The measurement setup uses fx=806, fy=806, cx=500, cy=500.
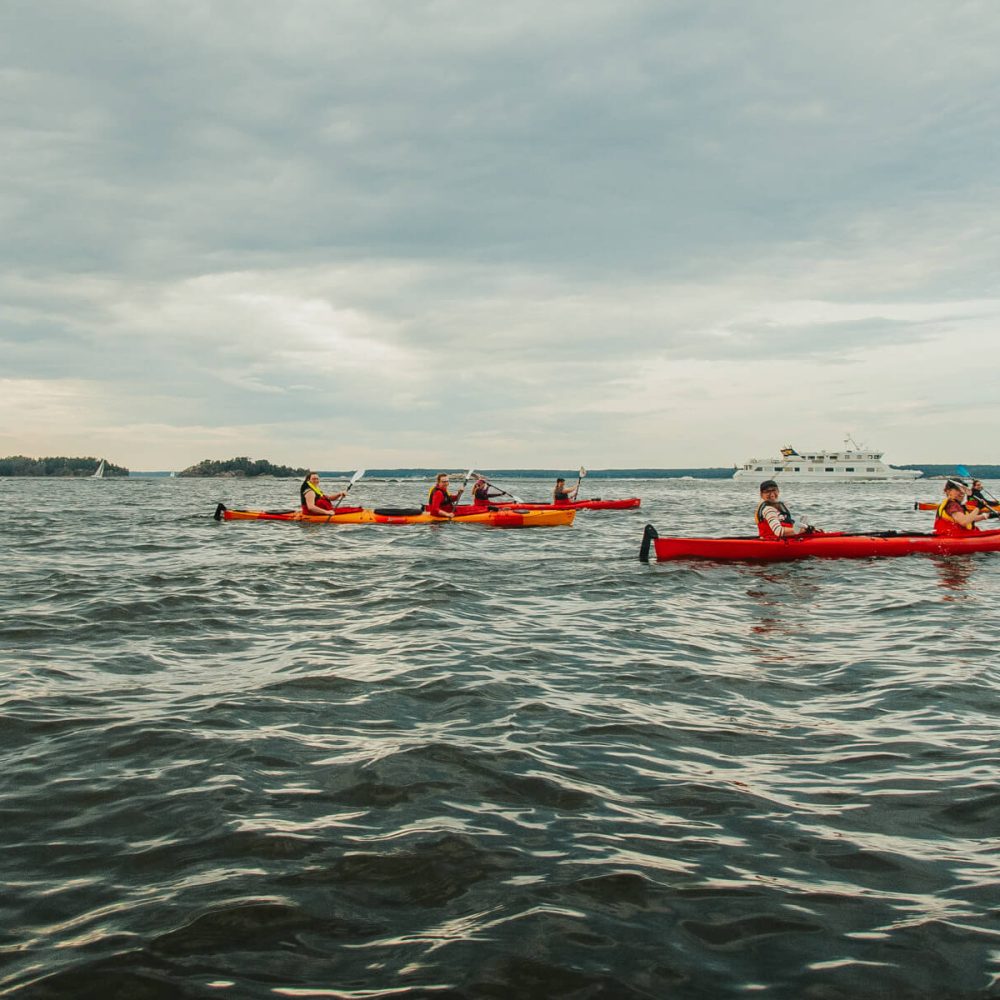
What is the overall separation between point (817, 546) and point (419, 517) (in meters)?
10.8

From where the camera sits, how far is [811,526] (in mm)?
14797

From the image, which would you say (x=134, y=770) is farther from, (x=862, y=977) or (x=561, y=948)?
(x=862, y=977)

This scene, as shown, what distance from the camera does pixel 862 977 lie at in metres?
2.75

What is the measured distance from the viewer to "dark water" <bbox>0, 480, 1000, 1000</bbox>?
2848 mm

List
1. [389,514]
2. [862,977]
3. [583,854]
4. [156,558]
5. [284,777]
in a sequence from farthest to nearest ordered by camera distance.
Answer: [389,514] < [156,558] < [284,777] < [583,854] < [862,977]

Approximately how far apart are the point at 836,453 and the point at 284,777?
115m

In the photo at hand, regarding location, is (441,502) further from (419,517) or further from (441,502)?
(419,517)

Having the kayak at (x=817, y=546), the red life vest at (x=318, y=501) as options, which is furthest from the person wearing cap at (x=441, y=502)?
the kayak at (x=817, y=546)

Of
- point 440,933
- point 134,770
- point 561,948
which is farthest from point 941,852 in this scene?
point 134,770

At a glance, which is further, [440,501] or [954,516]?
[440,501]

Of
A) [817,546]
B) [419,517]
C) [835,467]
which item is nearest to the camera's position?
[817,546]

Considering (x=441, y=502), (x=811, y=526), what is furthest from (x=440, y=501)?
(x=811, y=526)

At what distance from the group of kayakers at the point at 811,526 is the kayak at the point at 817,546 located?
18 cm

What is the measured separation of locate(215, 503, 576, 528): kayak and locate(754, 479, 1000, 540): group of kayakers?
29.0 feet
